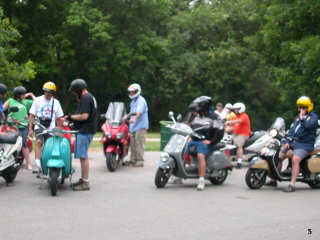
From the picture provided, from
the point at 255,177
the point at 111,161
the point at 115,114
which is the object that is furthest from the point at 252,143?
the point at 255,177

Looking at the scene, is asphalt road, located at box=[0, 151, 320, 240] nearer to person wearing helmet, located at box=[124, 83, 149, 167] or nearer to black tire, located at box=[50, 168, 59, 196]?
black tire, located at box=[50, 168, 59, 196]

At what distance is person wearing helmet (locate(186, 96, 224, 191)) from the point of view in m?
10.5

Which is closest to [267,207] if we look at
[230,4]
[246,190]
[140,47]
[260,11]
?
[246,190]

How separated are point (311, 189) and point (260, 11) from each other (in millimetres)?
23678

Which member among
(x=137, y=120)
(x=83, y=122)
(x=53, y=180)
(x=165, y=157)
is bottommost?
(x=53, y=180)

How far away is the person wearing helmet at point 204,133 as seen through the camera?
1052cm

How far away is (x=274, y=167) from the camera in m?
10.6

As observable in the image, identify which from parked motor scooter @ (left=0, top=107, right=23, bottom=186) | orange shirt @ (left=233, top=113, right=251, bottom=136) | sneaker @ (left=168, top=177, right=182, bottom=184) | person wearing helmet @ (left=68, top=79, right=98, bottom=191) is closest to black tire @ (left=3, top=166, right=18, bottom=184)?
parked motor scooter @ (left=0, top=107, right=23, bottom=186)

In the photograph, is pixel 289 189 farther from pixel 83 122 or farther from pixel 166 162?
pixel 83 122

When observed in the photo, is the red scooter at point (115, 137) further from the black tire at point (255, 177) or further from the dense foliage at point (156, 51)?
the dense foliage at point (156, 51)

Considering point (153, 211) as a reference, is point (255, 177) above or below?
above

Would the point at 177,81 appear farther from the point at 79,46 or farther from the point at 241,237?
the point at 241,237

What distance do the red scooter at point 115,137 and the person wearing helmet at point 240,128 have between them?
2744mm

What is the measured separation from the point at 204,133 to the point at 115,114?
353 centimetres
